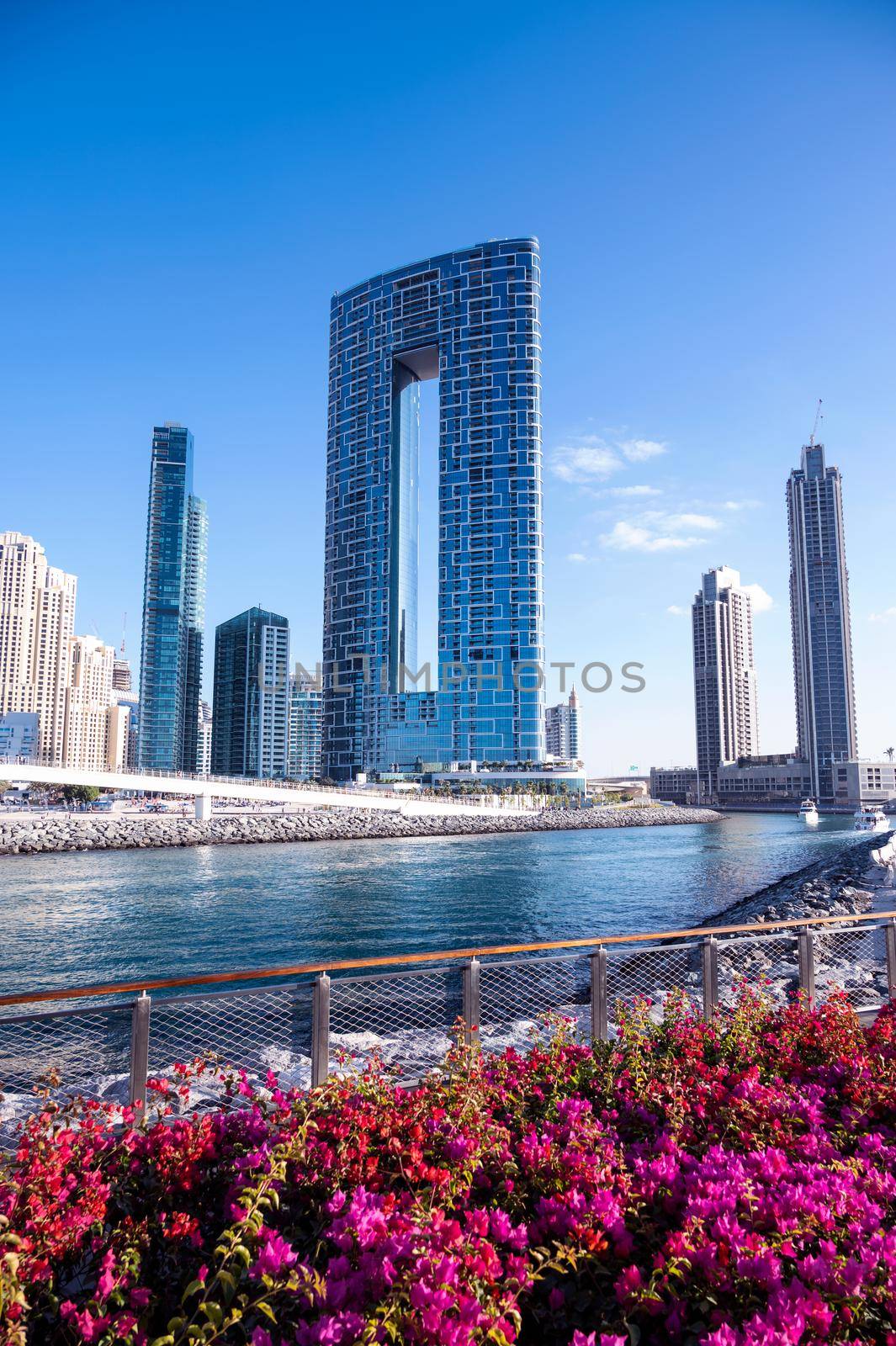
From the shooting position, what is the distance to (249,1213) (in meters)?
4.09

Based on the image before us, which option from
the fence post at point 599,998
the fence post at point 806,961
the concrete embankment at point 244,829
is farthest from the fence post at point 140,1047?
the concrete embankment at point 244,829

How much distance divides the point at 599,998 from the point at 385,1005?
8.97 metres

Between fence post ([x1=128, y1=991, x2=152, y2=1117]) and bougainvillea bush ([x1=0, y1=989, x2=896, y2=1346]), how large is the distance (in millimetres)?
335

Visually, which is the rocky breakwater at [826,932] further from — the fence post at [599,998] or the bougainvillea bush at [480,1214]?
the bougainvillea bush at [480,1214]

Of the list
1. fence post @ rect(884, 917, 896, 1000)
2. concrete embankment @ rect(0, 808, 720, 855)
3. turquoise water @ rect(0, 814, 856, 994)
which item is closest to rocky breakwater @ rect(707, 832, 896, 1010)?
fence post @ rect(884, 917, 896, 1000)

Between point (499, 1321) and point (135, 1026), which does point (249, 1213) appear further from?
point (135, 1026)

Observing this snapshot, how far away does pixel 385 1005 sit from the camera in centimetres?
1655

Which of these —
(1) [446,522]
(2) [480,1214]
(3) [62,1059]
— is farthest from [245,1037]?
(1) [446,522]

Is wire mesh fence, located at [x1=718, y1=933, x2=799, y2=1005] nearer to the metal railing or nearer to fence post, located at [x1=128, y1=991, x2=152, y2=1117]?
the metal railing

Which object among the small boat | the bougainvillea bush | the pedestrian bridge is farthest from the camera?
the small boat

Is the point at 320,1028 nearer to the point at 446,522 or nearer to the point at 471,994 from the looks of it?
the point at 471,994

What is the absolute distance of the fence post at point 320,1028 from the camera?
732cm

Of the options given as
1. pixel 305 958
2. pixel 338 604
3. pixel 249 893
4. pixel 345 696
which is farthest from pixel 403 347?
pixel 305 958

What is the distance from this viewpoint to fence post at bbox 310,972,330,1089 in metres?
7.32
